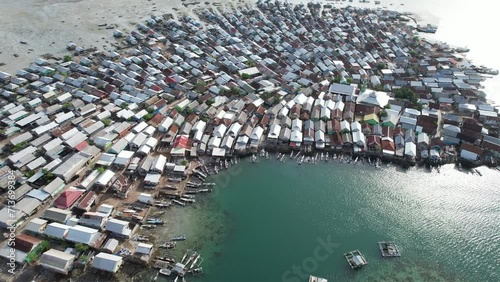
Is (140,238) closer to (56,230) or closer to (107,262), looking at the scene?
(107,262)

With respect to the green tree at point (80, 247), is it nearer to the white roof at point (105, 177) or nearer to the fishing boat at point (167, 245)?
the fishing boat at point (167, 245)

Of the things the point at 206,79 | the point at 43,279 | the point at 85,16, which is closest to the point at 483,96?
the point at 206,79

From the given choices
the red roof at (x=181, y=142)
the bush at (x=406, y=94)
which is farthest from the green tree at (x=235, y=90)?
the bush at (x=406, y=94)

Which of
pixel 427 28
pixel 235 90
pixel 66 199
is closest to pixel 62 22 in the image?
pixel 235 90

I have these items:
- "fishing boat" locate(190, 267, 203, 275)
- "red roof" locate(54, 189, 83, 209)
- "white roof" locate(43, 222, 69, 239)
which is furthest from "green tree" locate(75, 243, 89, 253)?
"fishing boat" locate(190, 267, 203, 275)

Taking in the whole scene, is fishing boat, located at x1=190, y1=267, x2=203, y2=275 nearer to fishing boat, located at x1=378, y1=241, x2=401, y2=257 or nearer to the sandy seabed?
fishing boat, located at x1=378, y1=241, x2=401, y2=257

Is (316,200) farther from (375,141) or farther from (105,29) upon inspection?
(105,29)
